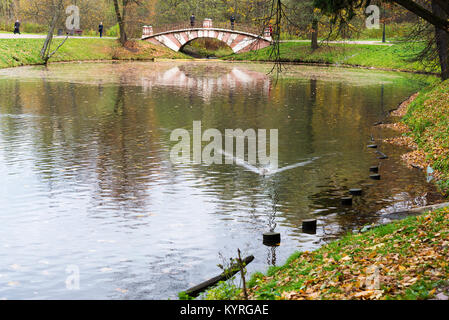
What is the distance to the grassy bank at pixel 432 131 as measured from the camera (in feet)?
56.9

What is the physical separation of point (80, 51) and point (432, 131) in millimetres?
51987

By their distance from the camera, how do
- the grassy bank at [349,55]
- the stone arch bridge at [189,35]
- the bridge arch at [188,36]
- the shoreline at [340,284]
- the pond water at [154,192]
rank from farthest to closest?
the bridge arch at [188,36], the stone arch bridge at [189,35], the grassy bank at [349,55], the pond water at [154,192], the shoreline at [340,284]

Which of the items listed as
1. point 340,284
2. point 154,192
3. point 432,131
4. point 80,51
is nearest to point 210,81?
point 80,51

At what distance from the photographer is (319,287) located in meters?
8.30

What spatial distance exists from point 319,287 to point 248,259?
2.71m

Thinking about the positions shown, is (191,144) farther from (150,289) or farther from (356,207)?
(150,289)

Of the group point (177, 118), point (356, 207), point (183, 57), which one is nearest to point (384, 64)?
point (183, 57)

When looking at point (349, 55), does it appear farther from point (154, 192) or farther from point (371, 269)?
point (371, 269)

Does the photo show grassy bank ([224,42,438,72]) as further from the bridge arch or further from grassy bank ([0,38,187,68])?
grassy bank ([0,38,187,68])

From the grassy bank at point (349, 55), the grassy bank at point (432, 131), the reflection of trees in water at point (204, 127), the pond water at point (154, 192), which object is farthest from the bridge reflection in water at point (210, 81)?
the grassy bank at point (432, 131)

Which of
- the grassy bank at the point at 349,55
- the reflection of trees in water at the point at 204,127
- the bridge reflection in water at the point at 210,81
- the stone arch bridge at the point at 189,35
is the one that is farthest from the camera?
the stone arch bridge at the point at 189,35

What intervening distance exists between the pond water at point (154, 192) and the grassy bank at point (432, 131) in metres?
0.72

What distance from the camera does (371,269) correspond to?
8.58m

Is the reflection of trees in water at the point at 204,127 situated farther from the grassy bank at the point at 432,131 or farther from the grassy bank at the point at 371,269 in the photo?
the grassy bank at the point at 371,269
